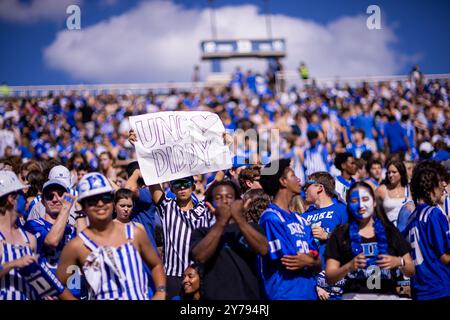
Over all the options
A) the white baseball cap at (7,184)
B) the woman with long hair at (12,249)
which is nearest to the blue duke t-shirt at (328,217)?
the woman with long hair at (12,249)

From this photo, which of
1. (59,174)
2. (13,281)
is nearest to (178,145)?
(59,174)

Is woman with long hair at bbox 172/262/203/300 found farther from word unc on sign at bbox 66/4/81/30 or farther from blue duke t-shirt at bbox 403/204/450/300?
word unc on sign at bbox 66/4/81/30

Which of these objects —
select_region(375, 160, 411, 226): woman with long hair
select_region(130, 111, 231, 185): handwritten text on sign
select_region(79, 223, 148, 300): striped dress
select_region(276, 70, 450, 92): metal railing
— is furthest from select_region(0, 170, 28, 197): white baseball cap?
select_region(276, 70, 450, 92): metal railing

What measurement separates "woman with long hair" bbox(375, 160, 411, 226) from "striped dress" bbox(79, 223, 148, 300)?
13.8 ft

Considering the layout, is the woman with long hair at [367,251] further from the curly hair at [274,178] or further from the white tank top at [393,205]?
the white tank top at [393,205]

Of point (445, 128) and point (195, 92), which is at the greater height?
point (195, 92)

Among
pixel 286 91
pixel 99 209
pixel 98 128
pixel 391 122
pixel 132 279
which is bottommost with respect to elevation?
pixel 132 279

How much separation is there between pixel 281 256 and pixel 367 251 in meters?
0.72

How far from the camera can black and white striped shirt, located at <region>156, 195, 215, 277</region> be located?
5.96 meters

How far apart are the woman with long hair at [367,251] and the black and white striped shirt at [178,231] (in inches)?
53.8
